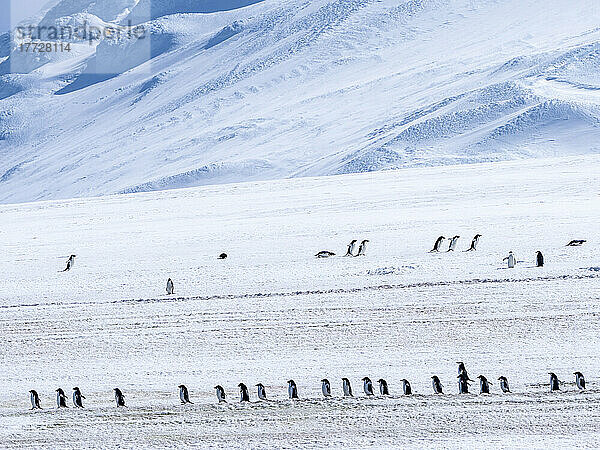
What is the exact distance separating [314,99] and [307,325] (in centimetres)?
9017

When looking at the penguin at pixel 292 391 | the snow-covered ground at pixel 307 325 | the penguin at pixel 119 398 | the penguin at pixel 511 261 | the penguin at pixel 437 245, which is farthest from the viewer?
the penguin at pixel 437 245

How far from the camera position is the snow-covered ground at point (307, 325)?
47.2 feet

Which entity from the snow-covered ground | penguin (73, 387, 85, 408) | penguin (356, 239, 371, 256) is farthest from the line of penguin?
penguin (356, 239, 371, 256)

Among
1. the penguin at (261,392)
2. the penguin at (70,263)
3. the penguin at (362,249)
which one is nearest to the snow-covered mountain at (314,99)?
the penguin at (362,249)

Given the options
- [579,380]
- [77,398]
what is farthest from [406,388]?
[77,398]

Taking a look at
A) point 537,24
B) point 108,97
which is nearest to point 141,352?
point 537,24

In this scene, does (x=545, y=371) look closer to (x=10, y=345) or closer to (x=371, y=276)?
(x=371, y=276)

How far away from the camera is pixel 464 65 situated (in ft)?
345

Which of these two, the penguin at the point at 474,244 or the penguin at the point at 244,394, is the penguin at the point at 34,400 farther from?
the penguin at the point at 474,244

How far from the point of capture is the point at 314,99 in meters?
108

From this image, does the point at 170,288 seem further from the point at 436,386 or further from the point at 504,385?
the point at 504,385

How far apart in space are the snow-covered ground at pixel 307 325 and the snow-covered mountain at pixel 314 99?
3842 centimetres

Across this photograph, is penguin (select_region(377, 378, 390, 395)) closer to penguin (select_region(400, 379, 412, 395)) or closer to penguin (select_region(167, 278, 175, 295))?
penguin (select_region(400, 379, 412, 395))

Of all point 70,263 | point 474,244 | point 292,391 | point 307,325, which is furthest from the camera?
point 70,263
